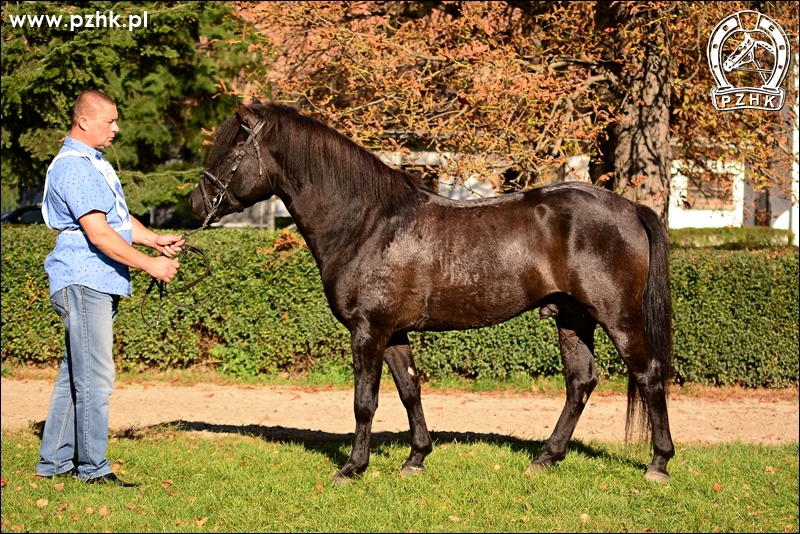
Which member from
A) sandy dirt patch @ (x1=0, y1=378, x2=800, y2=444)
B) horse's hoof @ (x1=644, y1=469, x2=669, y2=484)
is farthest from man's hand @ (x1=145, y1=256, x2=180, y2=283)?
horse's hoof @ (x1=644, y1=469, x2=669, y2=484)

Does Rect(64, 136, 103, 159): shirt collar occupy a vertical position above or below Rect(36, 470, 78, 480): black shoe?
above

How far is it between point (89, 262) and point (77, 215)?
0.32 metres

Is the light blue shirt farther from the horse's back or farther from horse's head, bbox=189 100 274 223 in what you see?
the horse's back

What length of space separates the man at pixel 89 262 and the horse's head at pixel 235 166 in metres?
0.53

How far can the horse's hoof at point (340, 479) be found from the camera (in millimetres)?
5221

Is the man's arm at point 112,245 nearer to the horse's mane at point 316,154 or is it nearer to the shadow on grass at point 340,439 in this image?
the horse's mane at point 316,154

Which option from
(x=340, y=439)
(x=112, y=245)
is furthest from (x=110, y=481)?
(x=340, y=439)

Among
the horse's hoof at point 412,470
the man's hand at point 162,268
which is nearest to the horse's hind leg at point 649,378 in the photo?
the horse's hoof at point 412,470

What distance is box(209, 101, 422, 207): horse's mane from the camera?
5363 millimetres

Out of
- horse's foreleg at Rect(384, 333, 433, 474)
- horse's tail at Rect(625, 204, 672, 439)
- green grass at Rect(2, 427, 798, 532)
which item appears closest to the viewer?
green grass at Rect(2, 427, 798, 532)

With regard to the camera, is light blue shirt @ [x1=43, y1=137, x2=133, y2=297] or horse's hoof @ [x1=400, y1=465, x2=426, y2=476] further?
horse's hoof @ [x1=400, y1=465, x2=426, y2=476]

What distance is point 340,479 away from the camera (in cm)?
526

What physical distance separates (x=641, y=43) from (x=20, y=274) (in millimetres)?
7829

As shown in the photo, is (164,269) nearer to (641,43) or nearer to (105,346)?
(105,346)
